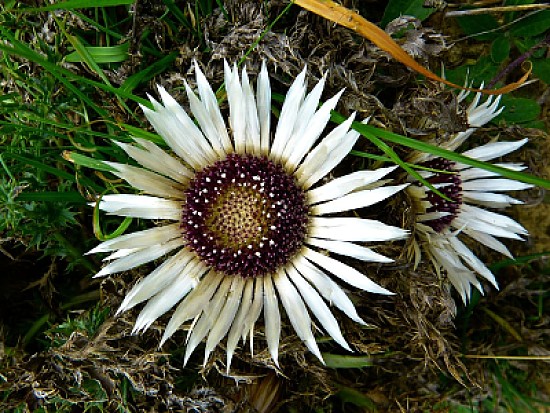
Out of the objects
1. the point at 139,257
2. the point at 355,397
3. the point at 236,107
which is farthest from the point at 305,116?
the point at 355,397

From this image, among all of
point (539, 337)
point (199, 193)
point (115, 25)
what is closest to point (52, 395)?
point (199, 193)

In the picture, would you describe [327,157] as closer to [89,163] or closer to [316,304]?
[316,304]

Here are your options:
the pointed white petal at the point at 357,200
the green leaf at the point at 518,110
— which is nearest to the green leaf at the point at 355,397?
the pointed white petal at the point at 357,200

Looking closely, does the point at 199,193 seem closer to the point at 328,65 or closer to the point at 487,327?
the point at 328,65

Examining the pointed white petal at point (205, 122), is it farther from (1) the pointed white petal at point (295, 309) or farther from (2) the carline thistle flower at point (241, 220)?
(1) the pointed white petal at point (295, 309)

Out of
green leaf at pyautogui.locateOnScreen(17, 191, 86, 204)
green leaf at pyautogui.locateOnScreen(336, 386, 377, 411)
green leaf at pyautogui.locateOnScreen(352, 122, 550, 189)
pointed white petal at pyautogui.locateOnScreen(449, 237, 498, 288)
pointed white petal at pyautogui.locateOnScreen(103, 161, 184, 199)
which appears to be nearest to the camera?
green leaf at pyautogui.locateOnScreen(352, 122, 550, 189)

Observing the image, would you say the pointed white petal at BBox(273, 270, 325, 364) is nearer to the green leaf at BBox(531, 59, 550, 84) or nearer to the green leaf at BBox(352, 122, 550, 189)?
the green leaf at BBox(352, 122, 550, 189)

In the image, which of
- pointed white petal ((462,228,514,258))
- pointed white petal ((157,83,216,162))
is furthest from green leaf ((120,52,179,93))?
pointed white petal ((462,228,514,258))
